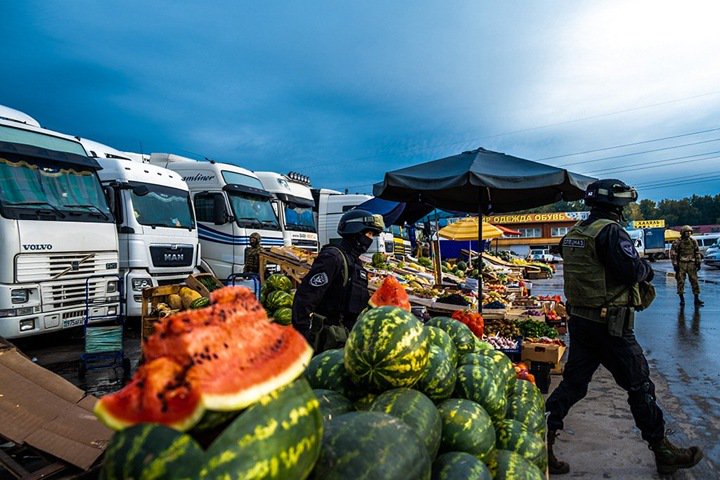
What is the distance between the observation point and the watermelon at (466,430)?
2.05 metres

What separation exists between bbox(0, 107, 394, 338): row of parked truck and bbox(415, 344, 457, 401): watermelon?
2363 millimetres

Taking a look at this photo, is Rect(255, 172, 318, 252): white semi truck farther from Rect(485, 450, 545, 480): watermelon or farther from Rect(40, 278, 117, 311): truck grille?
Rect(485, 450, 545, 480): watermelon

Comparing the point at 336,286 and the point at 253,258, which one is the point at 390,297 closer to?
the point at 336,286

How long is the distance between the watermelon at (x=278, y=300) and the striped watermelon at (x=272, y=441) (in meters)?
7.55

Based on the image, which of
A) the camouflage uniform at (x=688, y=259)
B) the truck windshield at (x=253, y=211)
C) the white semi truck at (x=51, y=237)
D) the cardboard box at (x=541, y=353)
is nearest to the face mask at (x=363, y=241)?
the cardboard box at (x=541, y=353)

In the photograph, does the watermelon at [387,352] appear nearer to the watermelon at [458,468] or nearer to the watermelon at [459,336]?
the watermelon at [458,468]

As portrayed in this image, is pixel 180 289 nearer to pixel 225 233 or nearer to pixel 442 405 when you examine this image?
pixel 225 233

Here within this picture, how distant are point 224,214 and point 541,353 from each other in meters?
9.25

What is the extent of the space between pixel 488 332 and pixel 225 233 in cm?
823

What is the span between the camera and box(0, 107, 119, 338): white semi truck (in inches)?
285

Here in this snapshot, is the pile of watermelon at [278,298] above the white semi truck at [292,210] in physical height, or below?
below

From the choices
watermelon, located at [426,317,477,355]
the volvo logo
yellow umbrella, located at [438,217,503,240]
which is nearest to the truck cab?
yellow umbrella, located at [438,217,503,240]

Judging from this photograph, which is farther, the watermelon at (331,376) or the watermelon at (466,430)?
A: the watermelon at (331,376)

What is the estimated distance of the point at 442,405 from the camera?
2.29m
